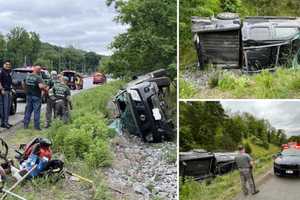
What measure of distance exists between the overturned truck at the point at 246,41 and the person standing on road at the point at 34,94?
3.27m

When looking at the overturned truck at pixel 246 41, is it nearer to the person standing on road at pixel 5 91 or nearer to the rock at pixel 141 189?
the rock at pixel 141 189

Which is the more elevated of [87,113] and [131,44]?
[131,44]

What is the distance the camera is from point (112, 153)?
229 inches

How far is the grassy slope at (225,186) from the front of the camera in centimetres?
325

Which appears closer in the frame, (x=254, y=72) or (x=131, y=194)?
(x=254, y=72)

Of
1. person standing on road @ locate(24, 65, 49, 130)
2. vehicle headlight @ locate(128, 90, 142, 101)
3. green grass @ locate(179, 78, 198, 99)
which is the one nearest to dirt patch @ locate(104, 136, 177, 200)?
vehicle headlight @ locate(128, 90, 142, 101)

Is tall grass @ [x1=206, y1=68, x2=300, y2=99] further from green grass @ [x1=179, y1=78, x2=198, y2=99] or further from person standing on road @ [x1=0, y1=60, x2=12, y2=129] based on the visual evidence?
person standing on road @ [x1=0, y1=60, x2=12, y2=129]

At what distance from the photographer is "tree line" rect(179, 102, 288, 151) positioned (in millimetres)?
3188

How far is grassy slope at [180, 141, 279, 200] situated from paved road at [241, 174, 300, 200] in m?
0.08

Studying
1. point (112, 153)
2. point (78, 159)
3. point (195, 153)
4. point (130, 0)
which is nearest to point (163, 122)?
point (112, 153)

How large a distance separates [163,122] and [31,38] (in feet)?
7.43

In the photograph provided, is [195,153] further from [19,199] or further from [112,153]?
[112,153]

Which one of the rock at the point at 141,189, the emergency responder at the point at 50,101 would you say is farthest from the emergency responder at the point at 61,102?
the rock at the point at 141,189

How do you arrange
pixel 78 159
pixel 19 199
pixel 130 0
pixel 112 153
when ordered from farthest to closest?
1. pixel 130 0
2. pixel 112 153
3. pixel 78 159
4. pixel 19 199
